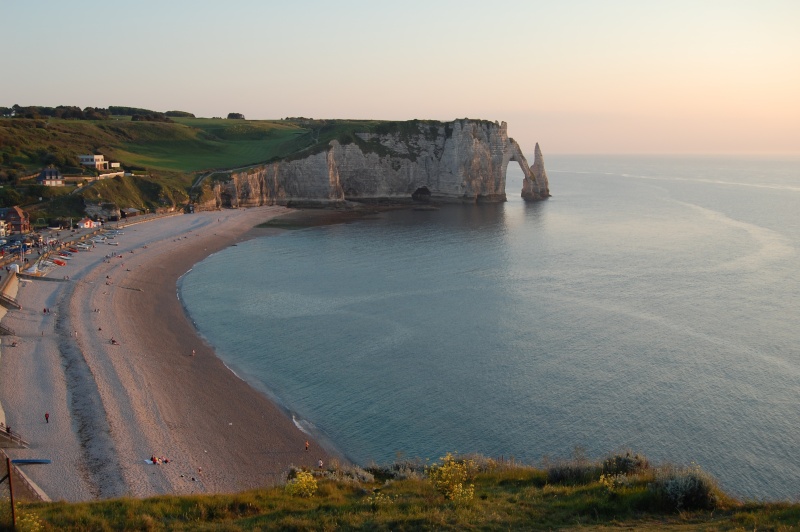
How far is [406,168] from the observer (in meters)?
117

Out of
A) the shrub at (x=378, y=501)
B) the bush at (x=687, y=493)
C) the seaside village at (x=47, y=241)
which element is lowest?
the shrub at (x=378, y=501)

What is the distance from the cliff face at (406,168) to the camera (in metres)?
109

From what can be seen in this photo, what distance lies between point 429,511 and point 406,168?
10413 centimetres

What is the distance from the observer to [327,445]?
2891cm

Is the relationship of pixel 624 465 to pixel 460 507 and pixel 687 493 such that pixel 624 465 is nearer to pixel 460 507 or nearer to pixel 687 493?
pixel 687 493

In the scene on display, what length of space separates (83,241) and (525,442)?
5810 centimetres

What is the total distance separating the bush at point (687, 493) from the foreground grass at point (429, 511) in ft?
0.27

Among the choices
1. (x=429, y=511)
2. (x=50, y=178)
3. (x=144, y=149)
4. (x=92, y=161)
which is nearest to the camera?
(x=429, y=511)

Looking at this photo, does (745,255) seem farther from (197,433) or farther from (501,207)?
(197,433)

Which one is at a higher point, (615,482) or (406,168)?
(406,168)

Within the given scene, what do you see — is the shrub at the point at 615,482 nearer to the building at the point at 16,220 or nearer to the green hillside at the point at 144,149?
the building at the point at 16,220

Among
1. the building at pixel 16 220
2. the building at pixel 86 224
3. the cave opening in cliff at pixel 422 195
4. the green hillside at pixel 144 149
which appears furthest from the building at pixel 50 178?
the cave opening in cliff at pixel 422 195

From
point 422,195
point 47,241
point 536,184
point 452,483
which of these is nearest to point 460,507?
point 452,483

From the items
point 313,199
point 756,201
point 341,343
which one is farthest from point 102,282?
point 756,201
